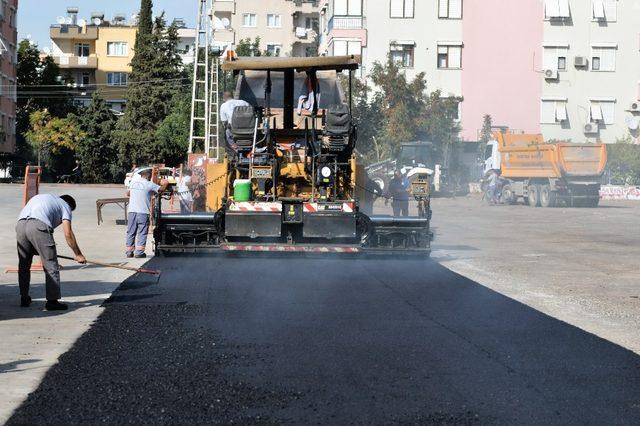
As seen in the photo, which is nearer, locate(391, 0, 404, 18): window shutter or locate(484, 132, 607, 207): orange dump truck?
locate(484, 132, 607, 207): orange dump truck

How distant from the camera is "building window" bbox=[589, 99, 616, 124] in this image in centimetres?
6512

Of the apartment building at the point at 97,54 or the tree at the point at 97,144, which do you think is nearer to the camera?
the tree at the point at 97,144

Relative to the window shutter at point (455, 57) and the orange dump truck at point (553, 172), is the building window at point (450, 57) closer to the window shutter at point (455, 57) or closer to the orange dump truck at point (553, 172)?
the window shutter at point (455, 57)

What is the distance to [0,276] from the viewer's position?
14422 millimetres

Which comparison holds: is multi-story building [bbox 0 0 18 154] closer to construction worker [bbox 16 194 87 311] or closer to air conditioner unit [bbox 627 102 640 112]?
air conditioner unit [bbox 627 102 640 112]

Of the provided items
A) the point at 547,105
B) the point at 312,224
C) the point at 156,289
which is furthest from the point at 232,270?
the point at 547,105

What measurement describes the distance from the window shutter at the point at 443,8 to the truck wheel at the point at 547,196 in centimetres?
2339

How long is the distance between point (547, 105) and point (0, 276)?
54.6 metres

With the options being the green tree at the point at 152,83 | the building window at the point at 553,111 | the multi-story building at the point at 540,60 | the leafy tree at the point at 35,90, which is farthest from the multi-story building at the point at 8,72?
the building window at the point at 553,111

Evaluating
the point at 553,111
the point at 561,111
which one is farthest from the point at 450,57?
the point at 561,111

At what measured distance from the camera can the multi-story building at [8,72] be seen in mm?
Answer: 68625

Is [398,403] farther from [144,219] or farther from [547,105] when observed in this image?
[547,105]

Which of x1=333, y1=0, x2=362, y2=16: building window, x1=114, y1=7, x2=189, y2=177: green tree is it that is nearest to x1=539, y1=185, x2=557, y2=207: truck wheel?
x1=333, y1=0, x2=362, y2=16: building window

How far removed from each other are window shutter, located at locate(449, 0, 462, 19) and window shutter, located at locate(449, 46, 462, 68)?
6.08 feet
